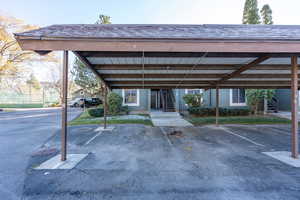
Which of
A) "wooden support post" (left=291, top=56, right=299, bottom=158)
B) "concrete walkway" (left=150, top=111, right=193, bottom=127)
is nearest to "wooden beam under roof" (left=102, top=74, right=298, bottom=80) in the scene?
"wooden support post" (left=291, top=56, right=299, bottom=158)

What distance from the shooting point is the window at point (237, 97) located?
1383 centimetres

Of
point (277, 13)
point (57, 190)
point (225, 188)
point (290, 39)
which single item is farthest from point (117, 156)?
point (277, 13)

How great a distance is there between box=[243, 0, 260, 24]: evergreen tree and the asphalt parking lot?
61.1ft

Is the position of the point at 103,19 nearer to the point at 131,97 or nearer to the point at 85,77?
the point at 85,77

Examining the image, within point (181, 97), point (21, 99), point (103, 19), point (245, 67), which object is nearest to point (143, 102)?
point (181, 97)

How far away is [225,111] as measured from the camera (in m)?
12.1

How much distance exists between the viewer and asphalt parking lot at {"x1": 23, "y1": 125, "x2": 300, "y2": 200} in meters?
2.51

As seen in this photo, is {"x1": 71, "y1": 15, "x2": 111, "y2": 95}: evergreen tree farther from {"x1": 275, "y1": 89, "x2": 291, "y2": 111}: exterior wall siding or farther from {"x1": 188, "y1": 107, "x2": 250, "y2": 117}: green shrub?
{"x1": 275, "y1": 89, "x2": 291, "y2": 111}: exterior wall siding

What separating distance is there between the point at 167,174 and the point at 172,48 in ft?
9.42

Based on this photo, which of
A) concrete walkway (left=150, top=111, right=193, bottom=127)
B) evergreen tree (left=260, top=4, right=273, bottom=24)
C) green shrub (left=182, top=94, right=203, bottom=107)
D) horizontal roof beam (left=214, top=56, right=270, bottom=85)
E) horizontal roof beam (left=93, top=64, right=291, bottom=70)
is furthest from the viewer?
evergreen tree (left=260, top=4, right=273, bottom=24)

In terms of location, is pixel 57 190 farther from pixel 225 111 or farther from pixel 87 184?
pixel 225 111

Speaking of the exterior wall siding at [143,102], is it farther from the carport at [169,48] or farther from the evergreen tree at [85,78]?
the carport at [169,48]

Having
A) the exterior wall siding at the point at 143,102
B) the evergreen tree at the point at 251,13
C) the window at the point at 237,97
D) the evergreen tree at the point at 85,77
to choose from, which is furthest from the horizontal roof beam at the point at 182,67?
the evergreen tree at the point at 251,13

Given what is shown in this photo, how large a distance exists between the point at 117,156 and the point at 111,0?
1557cm
